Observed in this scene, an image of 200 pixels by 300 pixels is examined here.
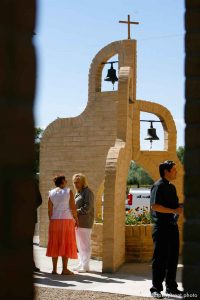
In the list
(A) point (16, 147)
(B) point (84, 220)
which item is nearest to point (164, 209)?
(B) point (84, 220)

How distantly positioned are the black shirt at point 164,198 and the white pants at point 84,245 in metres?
2.84

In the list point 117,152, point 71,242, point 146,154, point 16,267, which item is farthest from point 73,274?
point 16,267

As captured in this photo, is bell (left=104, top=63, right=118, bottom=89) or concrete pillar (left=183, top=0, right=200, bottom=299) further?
bell (left=104, top=63, right=118, bottom=89)

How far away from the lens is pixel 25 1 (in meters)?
1.25

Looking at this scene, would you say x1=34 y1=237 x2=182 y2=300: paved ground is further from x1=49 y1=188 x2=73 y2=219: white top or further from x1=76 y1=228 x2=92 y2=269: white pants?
x1=49 y1=188 x2=73 y2=219: white top

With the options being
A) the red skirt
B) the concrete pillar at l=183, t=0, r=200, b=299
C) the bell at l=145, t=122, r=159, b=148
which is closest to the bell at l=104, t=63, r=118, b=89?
the bell at l=145, t=122, r=159, b=148

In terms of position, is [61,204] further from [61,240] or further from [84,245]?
[84,245]

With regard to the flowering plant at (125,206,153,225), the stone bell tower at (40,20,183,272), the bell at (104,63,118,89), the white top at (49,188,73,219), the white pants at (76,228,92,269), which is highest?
the bell at (104,63,118,89)

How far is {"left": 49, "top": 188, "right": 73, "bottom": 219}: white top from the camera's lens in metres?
8.53

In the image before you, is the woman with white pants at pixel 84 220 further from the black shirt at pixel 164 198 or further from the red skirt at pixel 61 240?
the black shirt at pixel 164 198

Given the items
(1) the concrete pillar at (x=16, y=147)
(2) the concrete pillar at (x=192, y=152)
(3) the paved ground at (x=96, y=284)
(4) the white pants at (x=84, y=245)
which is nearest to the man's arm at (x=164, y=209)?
(3) the paved ground at (x=96, y=284)

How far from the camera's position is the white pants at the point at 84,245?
8867 mm

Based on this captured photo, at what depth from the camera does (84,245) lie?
8.89m

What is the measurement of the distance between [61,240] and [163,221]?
2.75 metres
